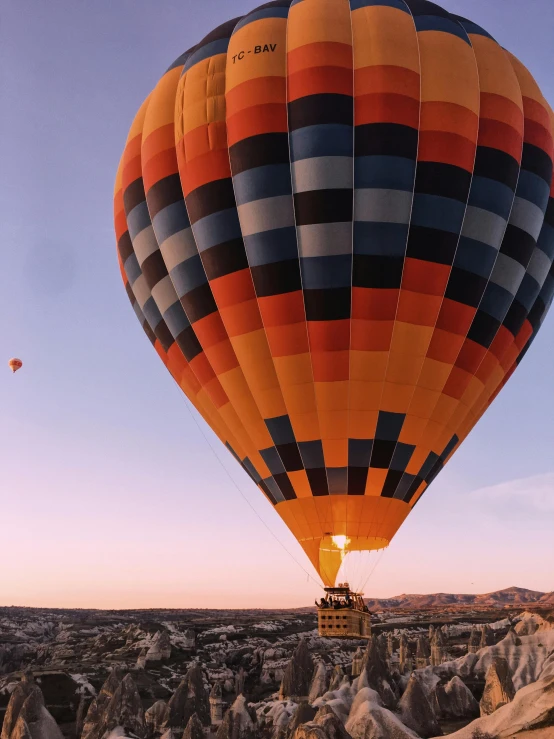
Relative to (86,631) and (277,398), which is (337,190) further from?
(86,631)

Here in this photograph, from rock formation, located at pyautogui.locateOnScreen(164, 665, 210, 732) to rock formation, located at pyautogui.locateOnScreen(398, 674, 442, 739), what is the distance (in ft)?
40.8

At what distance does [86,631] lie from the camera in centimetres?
10438

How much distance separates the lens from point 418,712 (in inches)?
1507

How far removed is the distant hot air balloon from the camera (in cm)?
1599

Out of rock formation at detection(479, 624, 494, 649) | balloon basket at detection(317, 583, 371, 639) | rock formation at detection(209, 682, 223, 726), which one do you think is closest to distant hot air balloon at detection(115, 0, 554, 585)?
balloon basket at detection(317, 583, 371, 639)

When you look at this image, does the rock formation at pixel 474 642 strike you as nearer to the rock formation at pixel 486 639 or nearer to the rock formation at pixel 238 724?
the rock formation at pixel 486 639

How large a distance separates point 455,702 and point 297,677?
528 inches

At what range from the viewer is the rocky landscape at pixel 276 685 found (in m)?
32.7

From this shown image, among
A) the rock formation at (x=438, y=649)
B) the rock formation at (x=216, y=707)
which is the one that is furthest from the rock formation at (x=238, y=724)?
the rock formation at (x=438, y=649)

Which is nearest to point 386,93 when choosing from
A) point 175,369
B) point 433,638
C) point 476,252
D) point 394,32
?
point 394,32

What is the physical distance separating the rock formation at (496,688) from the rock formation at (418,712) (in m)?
4.35

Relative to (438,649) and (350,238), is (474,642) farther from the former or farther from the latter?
(350,238)

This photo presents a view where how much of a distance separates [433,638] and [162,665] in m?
24.9

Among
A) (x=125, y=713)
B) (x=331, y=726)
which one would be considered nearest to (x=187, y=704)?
(x=125, y=713)
